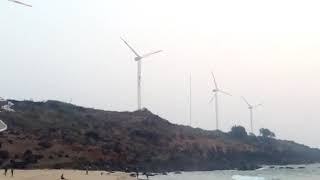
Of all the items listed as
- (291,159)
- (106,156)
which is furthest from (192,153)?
(291,159)

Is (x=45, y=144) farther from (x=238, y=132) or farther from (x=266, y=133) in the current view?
(x=266, y=133)

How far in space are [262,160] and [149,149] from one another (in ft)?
162

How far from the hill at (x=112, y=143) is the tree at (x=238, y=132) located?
8.19ft

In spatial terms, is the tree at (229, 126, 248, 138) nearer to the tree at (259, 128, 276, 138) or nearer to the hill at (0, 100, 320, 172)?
the hill at (0, 100, 320, 172)

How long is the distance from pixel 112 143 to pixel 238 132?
62524mm

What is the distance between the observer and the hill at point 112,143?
9212 cm

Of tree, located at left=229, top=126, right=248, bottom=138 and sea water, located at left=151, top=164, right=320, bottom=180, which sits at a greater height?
tree, located at left=229, top=126, right=248, bottom=138

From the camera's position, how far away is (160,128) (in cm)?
13138

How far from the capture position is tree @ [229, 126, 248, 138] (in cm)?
16075

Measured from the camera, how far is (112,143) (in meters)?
109

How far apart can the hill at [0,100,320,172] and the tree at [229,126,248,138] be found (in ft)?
8.19

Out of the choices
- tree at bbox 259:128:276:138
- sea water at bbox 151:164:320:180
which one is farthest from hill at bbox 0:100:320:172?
tree at bbox 259:128:276:138

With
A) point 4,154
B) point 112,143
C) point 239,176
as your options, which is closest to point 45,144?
point 4,154

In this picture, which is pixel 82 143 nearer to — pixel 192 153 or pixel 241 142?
pixel 192 153
